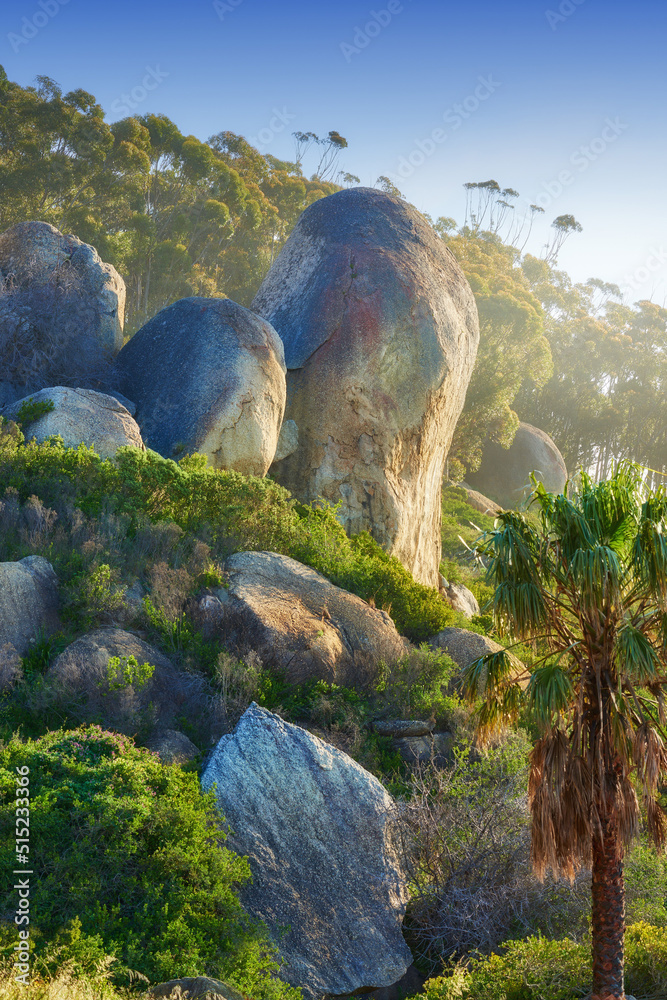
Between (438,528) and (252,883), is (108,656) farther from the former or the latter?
(438,528)

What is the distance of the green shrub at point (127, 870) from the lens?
7.81 metres

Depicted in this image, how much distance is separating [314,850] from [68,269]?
1369 cm

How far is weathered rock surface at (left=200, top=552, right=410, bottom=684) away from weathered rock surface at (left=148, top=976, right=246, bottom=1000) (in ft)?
17.7

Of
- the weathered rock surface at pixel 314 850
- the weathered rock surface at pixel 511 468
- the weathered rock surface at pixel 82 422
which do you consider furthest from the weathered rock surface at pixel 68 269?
the weathered rock surface at pixel 511 468

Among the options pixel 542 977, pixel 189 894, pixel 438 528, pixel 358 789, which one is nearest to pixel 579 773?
pixel 542 977

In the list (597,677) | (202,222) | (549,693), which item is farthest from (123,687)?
(202,222)

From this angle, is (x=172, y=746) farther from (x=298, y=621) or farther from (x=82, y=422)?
(x=82, y=422)

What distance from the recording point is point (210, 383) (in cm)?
1748

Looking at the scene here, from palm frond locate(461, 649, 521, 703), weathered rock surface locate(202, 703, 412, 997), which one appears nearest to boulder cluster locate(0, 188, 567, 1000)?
weathered rock surface locate(202, 703, 412, 997)

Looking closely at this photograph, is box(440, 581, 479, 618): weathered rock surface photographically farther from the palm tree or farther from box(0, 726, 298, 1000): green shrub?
box(0, 726, 298, 1000): green shrub

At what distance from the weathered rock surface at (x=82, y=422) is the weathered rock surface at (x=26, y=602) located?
349 cm

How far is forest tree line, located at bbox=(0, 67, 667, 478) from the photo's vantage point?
31.7 m

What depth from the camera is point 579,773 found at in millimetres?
8273

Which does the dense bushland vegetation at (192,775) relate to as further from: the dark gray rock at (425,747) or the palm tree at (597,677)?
the palm tree at (597,677)
